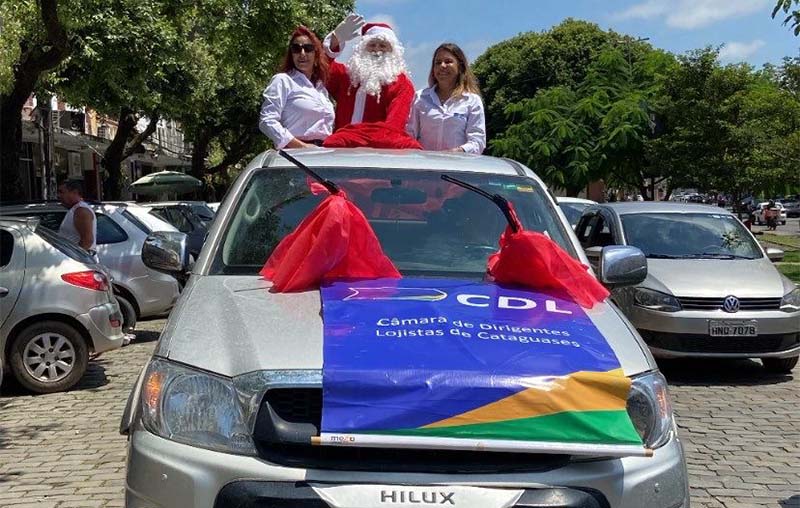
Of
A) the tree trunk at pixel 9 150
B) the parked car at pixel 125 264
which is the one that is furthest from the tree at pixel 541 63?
the parked car at pixel 125 264

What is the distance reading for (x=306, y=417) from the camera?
2.94 m

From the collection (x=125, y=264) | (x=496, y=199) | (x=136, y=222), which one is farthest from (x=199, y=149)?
(x=496, y=199)

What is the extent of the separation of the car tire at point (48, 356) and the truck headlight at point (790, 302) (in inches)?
252

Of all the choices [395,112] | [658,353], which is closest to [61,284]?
[395,112]

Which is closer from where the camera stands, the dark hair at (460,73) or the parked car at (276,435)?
the parked car at (276,435)

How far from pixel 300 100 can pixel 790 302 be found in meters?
5.34

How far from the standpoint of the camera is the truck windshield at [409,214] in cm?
425

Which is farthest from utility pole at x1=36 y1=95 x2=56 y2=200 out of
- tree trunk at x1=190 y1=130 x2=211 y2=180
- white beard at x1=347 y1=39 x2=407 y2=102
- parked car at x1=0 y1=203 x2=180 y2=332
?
white beard at x1=347 y1=39 x2=407 y2=102

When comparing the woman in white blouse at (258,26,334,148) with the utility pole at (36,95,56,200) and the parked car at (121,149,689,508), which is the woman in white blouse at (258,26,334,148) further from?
the utility pole at (36,95,56,200)

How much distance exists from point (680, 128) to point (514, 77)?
89.0 feet

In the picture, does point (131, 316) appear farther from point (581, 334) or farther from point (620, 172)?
point (620, 172)

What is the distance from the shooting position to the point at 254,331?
3.23 meters

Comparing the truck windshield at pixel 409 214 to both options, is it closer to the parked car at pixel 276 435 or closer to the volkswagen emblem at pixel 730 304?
the parked car at pixel 276 435

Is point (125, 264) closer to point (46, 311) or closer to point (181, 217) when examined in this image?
point (46, 311)
